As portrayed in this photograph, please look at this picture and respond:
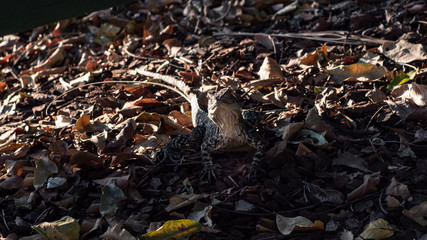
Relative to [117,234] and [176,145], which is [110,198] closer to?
[117,234]

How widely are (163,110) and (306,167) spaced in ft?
5.12

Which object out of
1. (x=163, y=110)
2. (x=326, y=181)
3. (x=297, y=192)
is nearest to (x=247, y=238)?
(x=297, y=192)

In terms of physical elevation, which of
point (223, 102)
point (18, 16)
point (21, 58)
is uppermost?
point (18, 16)

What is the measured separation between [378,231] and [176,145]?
1638 millimetres

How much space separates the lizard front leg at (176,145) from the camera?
355 cm

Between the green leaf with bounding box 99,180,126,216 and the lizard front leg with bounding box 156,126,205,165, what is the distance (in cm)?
42

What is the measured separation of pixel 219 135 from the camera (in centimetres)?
354

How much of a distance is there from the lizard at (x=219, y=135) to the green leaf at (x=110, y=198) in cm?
44

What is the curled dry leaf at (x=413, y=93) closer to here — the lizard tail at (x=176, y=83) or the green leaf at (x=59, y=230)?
the lizard tail at (x=176, y=83)

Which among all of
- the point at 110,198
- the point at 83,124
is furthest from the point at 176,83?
the point at 110,198

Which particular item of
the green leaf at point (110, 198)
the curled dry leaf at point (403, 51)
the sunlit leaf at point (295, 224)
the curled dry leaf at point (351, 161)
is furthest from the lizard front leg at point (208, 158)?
the curled dry leaf at point (403, 51)

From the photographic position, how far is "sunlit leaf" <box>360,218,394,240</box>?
2566mm

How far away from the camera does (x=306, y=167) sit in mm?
3189

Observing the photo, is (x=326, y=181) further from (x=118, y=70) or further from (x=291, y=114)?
(x=118, y=70)
